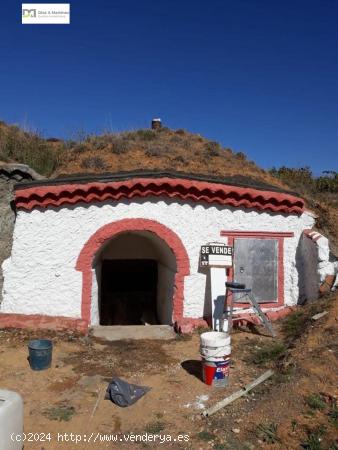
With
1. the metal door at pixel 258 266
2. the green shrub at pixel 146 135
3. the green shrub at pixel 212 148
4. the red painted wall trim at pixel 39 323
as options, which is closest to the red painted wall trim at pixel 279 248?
the metal door at pixel 258 266

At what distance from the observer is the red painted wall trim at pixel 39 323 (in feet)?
26.0

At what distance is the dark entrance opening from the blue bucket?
543 centimetres

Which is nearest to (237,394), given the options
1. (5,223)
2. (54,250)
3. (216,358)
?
(216,358)

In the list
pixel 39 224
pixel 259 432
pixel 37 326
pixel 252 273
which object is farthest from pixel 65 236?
pixel 259 432

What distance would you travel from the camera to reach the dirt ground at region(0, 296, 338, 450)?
453 cm

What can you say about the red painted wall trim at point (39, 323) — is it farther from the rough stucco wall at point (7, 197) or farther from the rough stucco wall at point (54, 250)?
the rough stucco wall at point (7, 197)

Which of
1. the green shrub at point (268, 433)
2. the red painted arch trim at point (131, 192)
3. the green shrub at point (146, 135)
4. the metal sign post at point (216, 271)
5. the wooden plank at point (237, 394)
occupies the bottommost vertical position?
the green shrub at point (268, 433)

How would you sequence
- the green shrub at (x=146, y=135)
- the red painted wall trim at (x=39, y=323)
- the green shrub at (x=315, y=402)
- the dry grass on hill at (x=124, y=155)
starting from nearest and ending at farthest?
1. the green shrub at (x=315, y=402)
2. the red painted wall trim at (x=39, y=323)
3. the dry grass on hill at (x=124, y=155)
4. the green shrub at (x=146, y=135)

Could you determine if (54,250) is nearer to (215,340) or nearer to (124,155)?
(215,340)

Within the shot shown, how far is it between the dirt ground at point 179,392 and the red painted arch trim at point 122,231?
2.71 feet

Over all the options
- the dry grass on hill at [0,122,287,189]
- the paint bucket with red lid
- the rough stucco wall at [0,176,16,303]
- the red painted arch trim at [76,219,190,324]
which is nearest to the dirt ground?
the paint bucket with red lid

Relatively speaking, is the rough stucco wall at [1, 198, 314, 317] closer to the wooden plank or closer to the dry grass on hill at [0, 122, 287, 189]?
the dry grass on hill at [0, 122, 287, 189]

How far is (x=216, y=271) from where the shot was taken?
8336 mm

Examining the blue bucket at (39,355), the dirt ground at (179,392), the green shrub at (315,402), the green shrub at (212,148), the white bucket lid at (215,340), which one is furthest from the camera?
the green shrub at (212,148)
